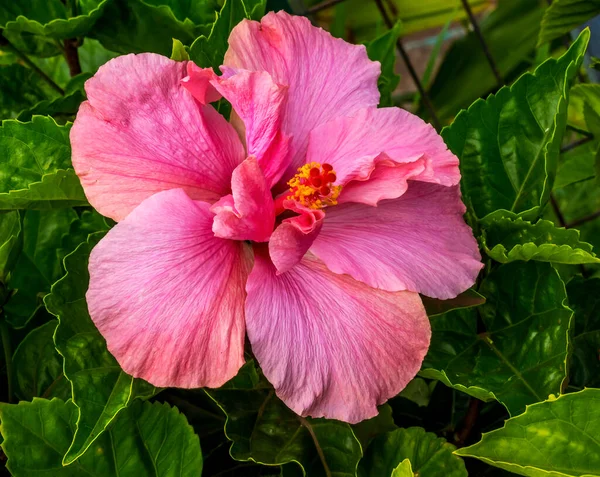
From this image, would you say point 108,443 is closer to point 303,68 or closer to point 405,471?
point 405,471

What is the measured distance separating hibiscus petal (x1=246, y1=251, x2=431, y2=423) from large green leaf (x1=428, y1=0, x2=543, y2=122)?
5.08ft

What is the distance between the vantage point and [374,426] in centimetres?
72

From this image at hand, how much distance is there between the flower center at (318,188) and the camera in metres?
0.57

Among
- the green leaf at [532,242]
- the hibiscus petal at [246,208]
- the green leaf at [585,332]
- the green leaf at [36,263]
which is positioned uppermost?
the hibiscus petal at [246,208]

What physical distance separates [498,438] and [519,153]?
314 mm

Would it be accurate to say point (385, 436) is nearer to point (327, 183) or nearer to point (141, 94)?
point (327, 183)

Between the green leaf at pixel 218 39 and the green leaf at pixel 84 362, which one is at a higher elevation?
the green leaf at pixel 218 39

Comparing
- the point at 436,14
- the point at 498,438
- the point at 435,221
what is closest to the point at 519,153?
the point at 435,221

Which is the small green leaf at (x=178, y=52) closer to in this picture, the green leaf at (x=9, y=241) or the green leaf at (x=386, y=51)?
the green leaf at (x=9, y=241)

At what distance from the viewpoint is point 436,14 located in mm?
2127

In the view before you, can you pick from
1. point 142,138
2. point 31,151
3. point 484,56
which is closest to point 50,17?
point 31,151

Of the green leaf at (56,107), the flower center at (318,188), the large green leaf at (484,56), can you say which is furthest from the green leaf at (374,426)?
the large green leaf at (484,56)

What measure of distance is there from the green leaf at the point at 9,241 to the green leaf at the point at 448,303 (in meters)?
0.37

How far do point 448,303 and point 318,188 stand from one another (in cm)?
16
